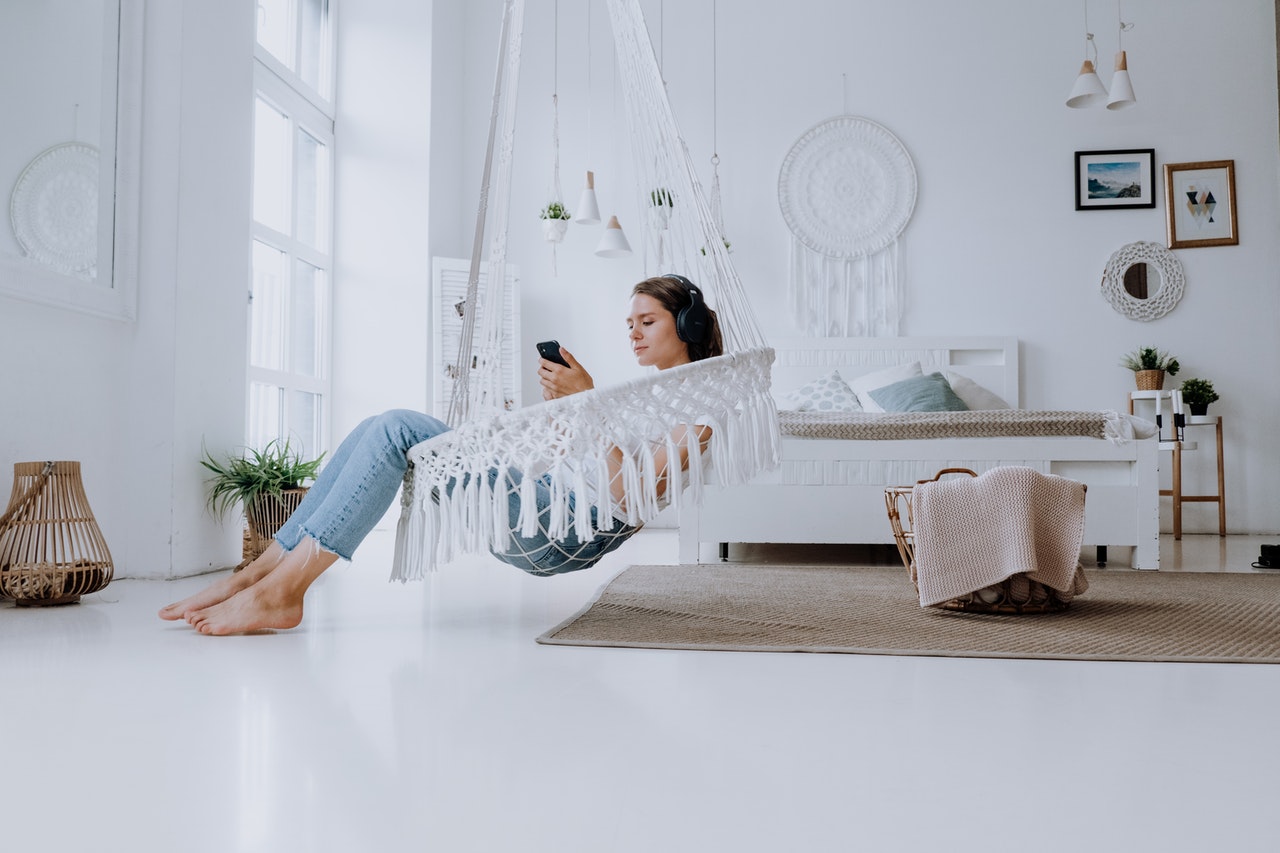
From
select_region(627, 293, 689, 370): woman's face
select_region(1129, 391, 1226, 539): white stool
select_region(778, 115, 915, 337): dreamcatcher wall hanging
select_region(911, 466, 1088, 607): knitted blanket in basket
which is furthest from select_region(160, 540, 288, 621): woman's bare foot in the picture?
select_region(1129, 391, 1226, 539): white stool

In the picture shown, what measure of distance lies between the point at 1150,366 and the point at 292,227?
3926mm

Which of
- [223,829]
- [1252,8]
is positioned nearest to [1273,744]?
[223,829]

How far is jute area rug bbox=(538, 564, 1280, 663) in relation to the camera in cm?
169

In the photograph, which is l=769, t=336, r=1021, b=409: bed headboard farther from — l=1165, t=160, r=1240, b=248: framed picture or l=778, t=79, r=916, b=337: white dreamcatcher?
l=1165, t=160, r=1240, b=248: framed picture

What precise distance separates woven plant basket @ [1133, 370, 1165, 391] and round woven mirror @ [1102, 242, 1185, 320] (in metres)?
0.31

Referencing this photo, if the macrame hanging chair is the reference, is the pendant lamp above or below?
above

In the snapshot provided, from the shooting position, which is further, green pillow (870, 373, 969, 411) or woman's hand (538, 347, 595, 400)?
green pillow (870, 373, 969, 411)

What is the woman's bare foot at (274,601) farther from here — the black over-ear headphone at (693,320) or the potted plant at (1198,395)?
the potted plant at (1198,395)

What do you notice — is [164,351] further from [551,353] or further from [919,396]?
[919,396]

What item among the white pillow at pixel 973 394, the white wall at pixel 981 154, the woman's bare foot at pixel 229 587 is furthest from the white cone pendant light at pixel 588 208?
the woman's bare foot at pixel 229 587

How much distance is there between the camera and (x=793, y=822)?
86 cm

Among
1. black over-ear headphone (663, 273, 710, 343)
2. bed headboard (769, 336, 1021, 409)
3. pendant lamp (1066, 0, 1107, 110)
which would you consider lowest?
black over-ear headphone (663, 273, 710, 343)

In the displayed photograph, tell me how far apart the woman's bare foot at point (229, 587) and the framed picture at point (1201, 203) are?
14.6 feet

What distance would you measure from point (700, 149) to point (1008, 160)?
151 centimetres
